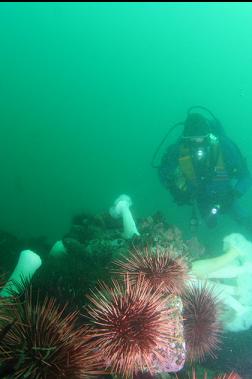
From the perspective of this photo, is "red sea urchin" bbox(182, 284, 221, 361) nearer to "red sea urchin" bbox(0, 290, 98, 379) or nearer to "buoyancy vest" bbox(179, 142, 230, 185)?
"red sea urchin" bbox(0, 290, 98, 379)

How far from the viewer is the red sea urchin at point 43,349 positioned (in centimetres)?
257

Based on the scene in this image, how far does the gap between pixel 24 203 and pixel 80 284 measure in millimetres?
31561

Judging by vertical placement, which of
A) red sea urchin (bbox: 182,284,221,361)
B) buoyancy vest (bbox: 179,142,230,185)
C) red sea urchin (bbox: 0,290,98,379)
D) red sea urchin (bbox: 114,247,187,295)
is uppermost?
buoyancy vest (bbox: 179,142,230,185)

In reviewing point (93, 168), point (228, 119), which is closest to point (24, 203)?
point (93, 168)

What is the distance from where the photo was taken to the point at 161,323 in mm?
3217

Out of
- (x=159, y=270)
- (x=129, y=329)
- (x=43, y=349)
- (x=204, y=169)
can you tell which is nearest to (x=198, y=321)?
(x=159, y=270)

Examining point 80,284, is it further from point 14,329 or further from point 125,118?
point 125,118

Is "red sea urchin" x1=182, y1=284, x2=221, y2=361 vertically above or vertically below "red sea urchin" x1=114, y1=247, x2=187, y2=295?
below

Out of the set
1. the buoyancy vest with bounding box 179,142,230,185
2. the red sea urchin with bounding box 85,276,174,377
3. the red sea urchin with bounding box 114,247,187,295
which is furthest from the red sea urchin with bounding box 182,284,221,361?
the buoyancy vest with bounding box 179,142,230,185

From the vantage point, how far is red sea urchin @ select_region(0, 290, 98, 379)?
2.57m

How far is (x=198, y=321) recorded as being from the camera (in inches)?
174

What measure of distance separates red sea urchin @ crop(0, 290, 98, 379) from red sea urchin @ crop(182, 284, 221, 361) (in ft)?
5.97

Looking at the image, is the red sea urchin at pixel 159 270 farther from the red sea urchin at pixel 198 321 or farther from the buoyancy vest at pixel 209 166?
the buoyancy vest at pixel 209 166

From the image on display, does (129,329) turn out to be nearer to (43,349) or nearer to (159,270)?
(43,349)
